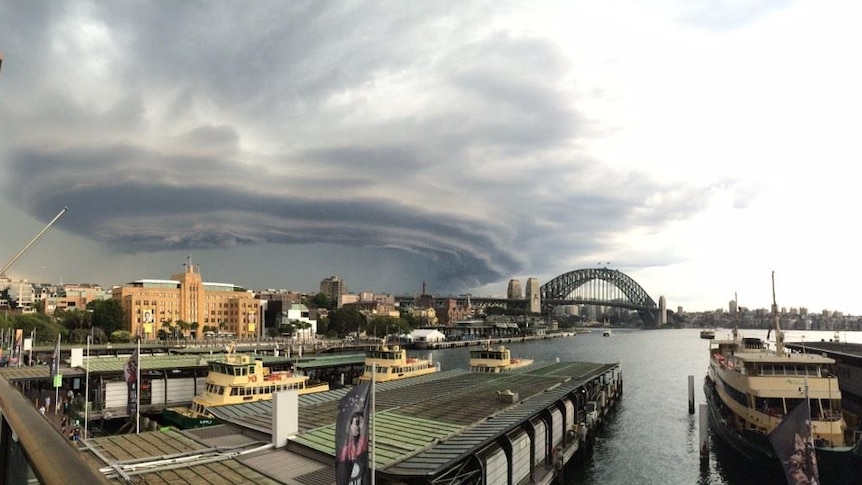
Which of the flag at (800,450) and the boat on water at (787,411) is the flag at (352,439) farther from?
the boat on water at (787,411)

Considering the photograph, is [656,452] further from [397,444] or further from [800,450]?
[397,444]

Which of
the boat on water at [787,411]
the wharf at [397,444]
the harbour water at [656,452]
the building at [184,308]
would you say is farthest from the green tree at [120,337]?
the boat on water at [787,411]

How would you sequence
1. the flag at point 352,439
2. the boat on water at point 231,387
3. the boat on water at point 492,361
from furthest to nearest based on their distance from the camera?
the boat on water at point 492,361 < the boat on water at point 231,387 < the flag at point 352,439

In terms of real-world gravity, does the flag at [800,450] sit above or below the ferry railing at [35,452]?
below

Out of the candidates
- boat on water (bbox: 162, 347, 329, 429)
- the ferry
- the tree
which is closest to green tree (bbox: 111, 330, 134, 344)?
the tree

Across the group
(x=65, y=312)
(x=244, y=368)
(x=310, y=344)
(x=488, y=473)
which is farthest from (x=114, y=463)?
(x=65, y=312)

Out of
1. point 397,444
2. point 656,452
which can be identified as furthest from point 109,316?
point 397,444

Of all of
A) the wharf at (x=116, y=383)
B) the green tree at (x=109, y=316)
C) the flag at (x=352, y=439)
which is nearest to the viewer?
the flag at (x=352, y=439)
